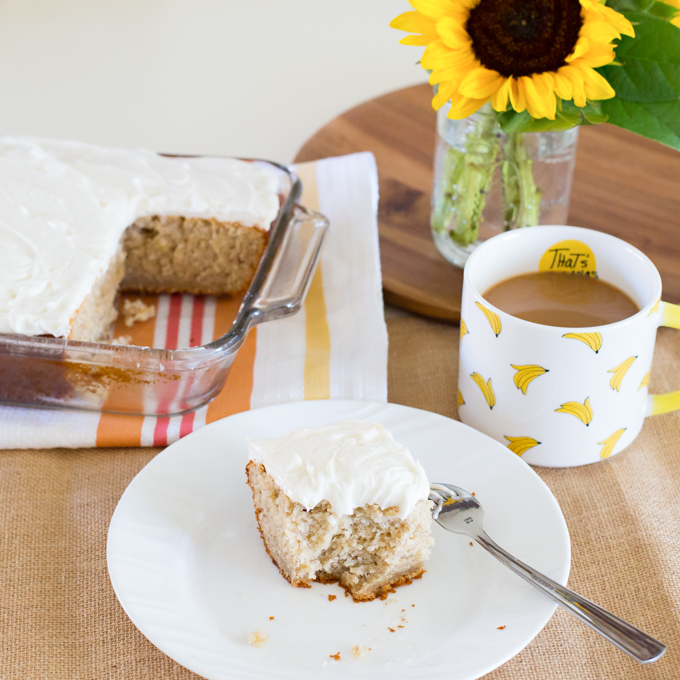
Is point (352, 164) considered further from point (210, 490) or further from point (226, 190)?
point (210, 490)

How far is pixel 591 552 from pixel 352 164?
37.4 inches

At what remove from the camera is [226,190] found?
57.0 inches

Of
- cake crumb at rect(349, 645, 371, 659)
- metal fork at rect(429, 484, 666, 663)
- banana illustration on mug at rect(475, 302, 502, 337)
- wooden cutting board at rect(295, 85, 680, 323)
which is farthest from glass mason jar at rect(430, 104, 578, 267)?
cake crumb at rect(349, 645, 371, 659)

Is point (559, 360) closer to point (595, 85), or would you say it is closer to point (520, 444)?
point (520, 444)

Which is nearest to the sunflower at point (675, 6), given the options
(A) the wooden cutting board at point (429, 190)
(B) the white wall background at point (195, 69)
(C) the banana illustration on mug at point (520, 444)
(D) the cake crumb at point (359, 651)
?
(A) the wooden cutting board at point (429, 190)

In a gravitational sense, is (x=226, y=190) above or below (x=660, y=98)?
below

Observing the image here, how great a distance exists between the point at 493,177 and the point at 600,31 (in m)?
0.34

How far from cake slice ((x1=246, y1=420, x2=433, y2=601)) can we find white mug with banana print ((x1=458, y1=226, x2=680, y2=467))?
0.68 feet

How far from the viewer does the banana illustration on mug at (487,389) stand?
43.7 inches

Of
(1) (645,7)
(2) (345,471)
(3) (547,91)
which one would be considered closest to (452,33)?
(3) (547,91)

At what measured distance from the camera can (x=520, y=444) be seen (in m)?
1.12

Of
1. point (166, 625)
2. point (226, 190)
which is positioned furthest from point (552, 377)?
point (226, 190)

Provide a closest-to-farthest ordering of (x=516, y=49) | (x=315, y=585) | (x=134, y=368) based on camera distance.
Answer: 1. (x=315, y=585)
2. (x=516, y=49)
3. (x=134, y=368)

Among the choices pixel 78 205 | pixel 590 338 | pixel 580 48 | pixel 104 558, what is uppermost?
pixel 580 48
